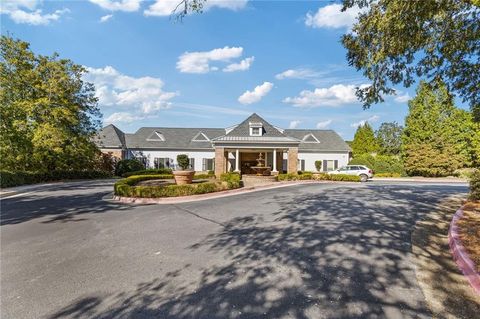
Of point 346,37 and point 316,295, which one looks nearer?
point 316,295

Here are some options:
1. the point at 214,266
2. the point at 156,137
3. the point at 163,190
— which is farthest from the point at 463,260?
the point at 156,137

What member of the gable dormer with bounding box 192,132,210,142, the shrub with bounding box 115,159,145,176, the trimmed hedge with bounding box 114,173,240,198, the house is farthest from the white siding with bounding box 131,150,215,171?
the trimmed hedge with bounding box 114,173,240,198

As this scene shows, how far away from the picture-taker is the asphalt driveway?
4.00 metres

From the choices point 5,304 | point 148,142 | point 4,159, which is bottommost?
Answer: point 5,304

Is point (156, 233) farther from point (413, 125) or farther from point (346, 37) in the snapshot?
point (413, 125)

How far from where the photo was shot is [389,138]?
5919 centimetres

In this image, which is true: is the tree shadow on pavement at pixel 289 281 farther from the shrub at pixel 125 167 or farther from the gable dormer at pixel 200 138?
the gable dormer at pixel 200 138

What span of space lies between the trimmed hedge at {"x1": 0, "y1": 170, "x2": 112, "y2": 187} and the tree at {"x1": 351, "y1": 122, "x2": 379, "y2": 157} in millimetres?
45805

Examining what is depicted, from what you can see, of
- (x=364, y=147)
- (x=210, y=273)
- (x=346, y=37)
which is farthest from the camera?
(x=364, y=147)

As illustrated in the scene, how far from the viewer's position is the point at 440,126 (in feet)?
120

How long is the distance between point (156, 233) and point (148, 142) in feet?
112

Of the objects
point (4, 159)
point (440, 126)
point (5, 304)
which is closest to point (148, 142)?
point (4, 159)

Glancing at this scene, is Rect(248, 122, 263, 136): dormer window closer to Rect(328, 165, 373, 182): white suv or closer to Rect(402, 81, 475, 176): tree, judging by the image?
Rect(328, 165, 373, 182): white suv

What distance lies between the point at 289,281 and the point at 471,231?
→ 5.75 m
